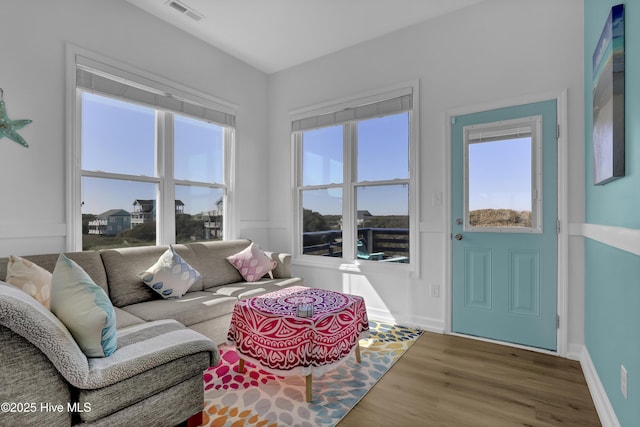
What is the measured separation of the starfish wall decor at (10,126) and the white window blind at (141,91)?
533 mm

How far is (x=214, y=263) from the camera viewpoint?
3.28 metres

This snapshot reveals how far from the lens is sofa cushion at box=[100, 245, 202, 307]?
2531 mm

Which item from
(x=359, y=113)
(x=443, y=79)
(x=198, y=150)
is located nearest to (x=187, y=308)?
(x=198, y=150)

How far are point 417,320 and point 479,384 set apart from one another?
1.07 metres

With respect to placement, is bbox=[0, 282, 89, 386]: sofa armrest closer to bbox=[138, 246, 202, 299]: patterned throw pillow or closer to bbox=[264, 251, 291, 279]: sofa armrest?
bbox=[138, 246, 202, 299]: patterned throw pillow

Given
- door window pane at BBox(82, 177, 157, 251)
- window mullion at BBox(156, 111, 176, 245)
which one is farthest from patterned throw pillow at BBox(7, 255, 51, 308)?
window mullion at BBox(156, 111, 176, 245)

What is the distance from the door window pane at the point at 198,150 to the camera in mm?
3477

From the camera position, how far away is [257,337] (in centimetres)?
201

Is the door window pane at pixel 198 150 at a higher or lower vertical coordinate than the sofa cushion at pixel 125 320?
higher

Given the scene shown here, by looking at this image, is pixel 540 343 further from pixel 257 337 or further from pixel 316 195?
pixel 316 195

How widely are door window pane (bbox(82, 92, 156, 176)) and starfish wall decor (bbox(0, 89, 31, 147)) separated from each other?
42 centimetres

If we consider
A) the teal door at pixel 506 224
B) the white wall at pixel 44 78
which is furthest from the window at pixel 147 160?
the teal door at pixel 506 224

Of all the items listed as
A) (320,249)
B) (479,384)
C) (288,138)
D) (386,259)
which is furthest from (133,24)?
(479,384)

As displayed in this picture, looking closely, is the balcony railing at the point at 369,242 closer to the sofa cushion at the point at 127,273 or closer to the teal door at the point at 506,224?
the teal door at the point at 506,224
